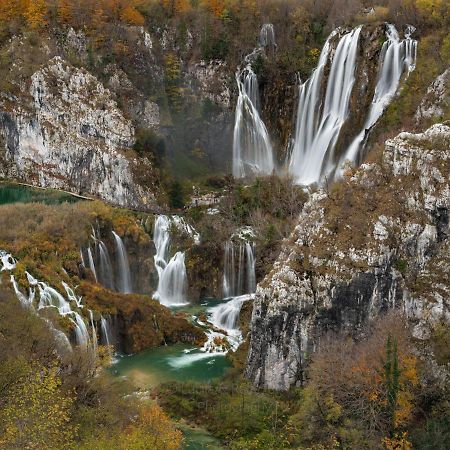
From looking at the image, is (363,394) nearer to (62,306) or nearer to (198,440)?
(198,440)

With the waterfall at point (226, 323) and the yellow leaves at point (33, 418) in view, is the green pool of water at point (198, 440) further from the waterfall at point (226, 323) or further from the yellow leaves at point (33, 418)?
the waterfall at point (226, 323)

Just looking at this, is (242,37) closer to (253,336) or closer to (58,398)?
(253,336)

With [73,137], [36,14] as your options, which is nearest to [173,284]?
[73,137]

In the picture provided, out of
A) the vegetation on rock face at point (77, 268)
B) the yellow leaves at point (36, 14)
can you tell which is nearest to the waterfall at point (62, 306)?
the vegetation on rock face at point (77, 268)

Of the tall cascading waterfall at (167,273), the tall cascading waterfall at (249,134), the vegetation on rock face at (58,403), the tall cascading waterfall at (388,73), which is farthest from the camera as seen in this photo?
the tall cascading waterfall at (249,134)

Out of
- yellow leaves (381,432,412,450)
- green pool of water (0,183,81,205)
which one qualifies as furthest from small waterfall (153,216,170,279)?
yellow leaves (381,432,412,450)

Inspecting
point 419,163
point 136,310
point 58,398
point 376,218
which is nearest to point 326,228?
point 376,218
